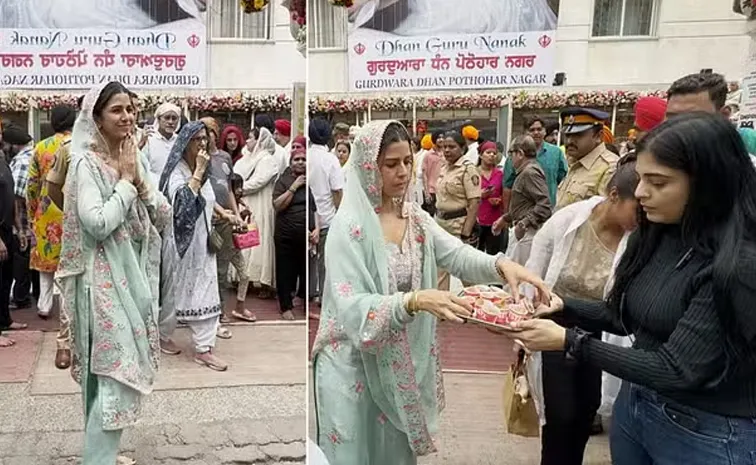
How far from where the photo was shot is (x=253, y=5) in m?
2.01

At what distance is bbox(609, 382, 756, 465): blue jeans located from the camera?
3.76 feet

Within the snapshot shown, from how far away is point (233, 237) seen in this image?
2.58 m

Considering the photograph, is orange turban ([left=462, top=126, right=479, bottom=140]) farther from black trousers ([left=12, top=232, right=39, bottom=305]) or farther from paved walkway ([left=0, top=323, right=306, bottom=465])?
black trousers ([left=12, top=232, right=39, bottom=305])

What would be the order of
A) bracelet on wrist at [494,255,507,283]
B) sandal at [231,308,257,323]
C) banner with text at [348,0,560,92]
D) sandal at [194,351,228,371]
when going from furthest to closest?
sandal at [194,351,228,371] < sandal at [231,308,257,323] < banner with text at [348,0,560,92] < bracelet on wrist at [494,255,507,283]

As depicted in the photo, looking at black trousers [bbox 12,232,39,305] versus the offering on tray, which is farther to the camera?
black trousers [bbox 12,232,39,305]

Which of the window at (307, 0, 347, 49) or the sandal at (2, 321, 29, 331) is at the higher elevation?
the window at (307, 0, 347, 49)

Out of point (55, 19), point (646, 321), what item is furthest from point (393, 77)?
point (55, 19)

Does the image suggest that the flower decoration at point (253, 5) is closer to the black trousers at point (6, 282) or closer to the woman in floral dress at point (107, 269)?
the woman in floral dress at point (107, 269)

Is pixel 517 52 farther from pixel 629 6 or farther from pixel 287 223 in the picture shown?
pixel 287 223

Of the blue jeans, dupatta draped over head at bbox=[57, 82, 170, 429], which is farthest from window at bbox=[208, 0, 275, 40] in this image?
the blue jeans

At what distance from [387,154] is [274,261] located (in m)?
1.05

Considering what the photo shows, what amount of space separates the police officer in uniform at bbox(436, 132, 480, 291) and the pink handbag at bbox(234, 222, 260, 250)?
830 mm

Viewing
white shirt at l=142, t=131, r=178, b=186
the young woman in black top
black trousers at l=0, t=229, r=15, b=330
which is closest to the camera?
the young woman in black top

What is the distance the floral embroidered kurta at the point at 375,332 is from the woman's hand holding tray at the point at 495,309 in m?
0.16
